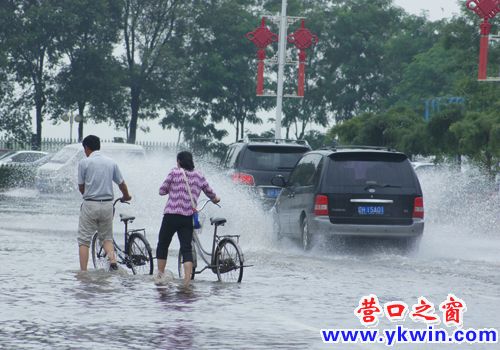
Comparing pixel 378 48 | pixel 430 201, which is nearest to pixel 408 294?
pixel 430 201

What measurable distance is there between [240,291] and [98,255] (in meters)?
2.88

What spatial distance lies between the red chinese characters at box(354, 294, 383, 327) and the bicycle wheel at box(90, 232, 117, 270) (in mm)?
4716

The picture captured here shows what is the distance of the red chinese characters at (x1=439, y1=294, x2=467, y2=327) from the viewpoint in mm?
13359

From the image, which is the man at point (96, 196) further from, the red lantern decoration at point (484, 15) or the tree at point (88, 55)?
the tree at point (88, 55)

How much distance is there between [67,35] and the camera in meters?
81.6

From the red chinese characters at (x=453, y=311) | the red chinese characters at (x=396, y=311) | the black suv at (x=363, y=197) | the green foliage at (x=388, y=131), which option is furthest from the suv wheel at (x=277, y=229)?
the green foliage at (x=388, y=131)

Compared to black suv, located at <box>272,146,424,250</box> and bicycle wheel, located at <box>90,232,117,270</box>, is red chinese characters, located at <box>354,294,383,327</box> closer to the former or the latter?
bicycle wheel, located at <box>90,232,117,270</box>

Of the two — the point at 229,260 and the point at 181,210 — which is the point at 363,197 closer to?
the point at 229,260

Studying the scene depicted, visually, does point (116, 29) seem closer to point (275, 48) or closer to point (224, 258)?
point (275, 48)

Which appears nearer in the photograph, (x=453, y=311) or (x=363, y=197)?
(x=453, y=311)

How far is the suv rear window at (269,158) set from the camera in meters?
28.0

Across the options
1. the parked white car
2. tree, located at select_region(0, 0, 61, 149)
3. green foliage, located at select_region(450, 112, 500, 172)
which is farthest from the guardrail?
green foliage, located at select_region(450, 112, 500, 172)

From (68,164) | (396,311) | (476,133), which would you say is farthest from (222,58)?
(396,311)

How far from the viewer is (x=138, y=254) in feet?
59.8
